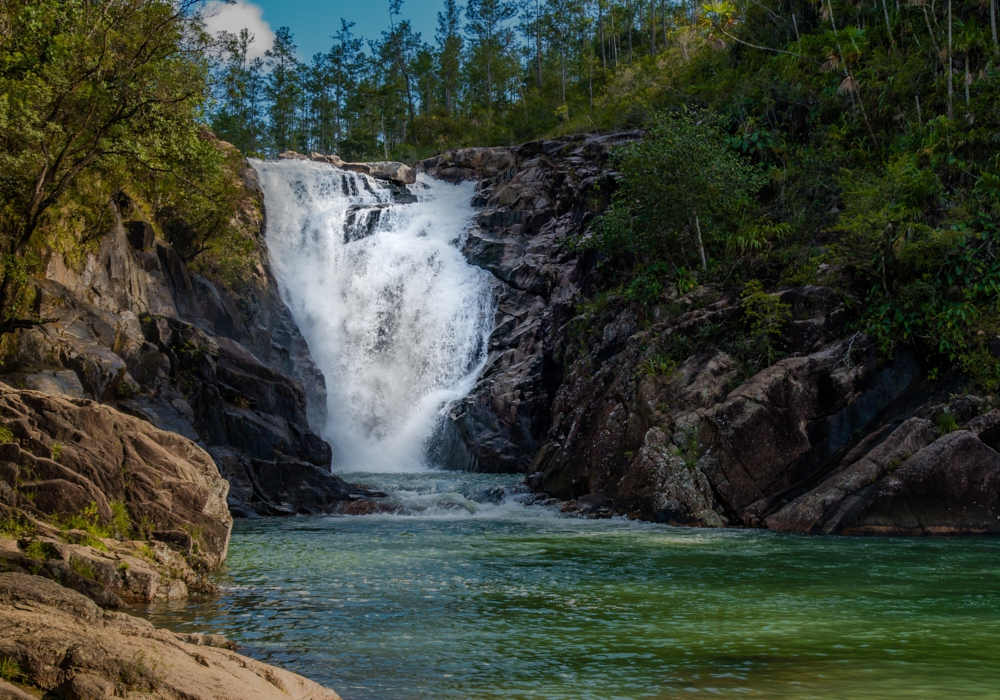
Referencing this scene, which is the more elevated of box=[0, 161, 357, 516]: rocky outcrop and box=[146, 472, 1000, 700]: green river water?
box=[0, 161, 357, 516]: rocky outcrop

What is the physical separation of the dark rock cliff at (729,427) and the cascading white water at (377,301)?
2649 millimetres

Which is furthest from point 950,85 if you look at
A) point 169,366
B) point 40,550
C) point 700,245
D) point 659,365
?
point 40,550

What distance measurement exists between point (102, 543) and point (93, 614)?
355 centimetres

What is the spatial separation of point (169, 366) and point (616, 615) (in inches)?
667

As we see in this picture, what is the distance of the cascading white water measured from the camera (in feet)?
105

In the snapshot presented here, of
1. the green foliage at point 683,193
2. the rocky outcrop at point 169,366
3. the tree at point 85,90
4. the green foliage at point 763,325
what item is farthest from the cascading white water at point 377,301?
the tree at point 85,90

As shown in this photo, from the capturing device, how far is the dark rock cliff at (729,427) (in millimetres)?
15930

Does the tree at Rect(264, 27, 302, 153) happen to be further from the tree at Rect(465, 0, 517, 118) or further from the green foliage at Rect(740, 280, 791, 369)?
the green foliage at Rect(740, 280, 791, 369)

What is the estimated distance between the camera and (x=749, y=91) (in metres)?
33.2

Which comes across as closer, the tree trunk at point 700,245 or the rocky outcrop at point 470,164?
the tree trunk at point 700,245

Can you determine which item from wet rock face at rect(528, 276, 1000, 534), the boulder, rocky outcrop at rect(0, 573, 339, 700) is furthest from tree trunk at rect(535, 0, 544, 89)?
rocky outcrop at rect(0, 573, 339, 700)

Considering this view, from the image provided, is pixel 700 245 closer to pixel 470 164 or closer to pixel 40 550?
pixel 40 550

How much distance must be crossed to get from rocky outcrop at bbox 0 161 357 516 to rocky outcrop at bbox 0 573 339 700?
12.0m

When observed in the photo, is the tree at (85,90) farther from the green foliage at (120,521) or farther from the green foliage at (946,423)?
the green foliage at (946,423)
